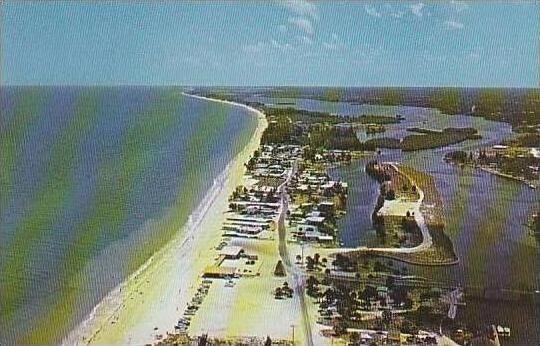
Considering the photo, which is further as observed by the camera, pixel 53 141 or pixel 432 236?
pixel 53 141

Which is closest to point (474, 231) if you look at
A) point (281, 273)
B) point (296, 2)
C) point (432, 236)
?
point (432, 236)

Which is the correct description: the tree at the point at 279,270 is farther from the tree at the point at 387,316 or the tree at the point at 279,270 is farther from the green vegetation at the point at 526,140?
the green vegetation at the point at 526,140

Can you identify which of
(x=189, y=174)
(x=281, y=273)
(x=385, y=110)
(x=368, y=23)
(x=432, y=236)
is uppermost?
(x=368, y=23)

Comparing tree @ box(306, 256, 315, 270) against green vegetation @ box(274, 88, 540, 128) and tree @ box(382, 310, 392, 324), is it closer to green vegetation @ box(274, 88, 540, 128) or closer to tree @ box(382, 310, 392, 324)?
tree @ box(382, 310, 392, 324)

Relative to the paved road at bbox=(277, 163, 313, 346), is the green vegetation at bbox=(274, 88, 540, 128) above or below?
above

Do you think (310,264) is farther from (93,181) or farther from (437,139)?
(93,181)

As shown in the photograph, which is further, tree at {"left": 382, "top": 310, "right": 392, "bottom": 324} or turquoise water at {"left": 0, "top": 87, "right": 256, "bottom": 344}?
turquoise water at {"left": 0, "top": 87, "right": 256, "bottom": 344}

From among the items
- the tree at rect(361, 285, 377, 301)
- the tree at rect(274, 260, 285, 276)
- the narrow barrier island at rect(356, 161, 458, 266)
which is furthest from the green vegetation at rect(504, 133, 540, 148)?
the tree at rect(274, 260, 285, 276)

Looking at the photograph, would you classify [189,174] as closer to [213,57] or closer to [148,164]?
[148,164]
